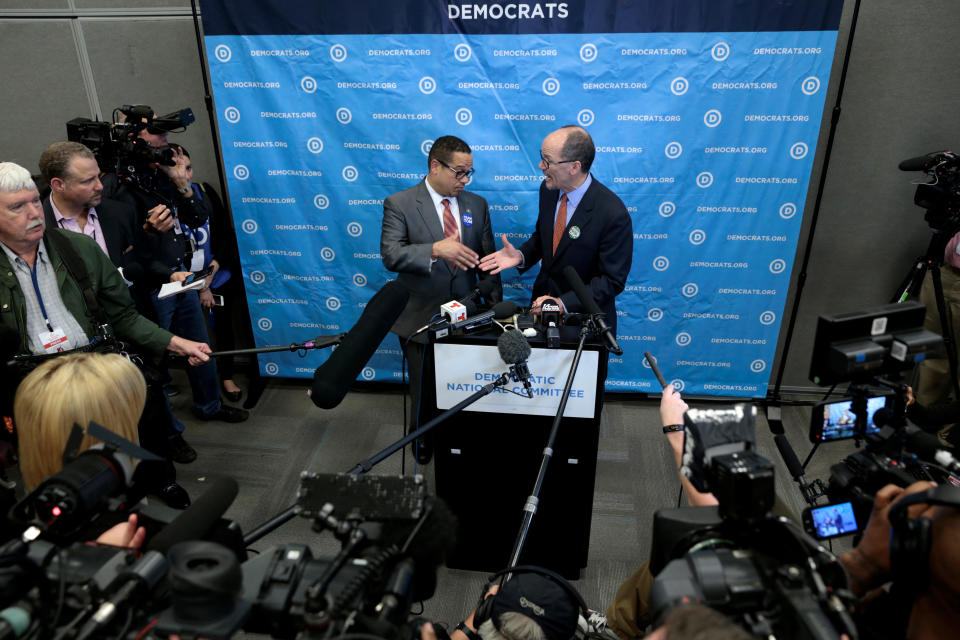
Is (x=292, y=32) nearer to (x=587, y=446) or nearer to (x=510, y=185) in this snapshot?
(x=510, y=185)

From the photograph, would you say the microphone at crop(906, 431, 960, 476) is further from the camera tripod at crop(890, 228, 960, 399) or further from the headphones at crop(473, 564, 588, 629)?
the camera tripod at crop(890, 228, 960, 399)

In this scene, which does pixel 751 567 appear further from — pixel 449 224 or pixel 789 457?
pixel 449 224

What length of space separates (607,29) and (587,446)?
2174mm

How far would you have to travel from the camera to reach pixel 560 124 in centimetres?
333

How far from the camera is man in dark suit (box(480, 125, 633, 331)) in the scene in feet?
9.67

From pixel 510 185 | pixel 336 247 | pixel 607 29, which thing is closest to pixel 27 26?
pixel 336 247

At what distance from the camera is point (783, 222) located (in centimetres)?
338

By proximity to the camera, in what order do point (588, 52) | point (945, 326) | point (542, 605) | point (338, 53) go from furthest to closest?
point (338, 53) → point (588, 52) → point (945, 326) → point (542, 605)

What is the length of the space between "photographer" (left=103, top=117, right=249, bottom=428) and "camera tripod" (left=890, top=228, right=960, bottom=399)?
368 centimetres

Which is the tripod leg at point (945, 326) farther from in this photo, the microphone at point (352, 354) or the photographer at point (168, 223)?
the photographer at point (168, 223)

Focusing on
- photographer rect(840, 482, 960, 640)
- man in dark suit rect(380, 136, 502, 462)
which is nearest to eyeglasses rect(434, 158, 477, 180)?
man in dark suit rect(380, 136, 502, 462)

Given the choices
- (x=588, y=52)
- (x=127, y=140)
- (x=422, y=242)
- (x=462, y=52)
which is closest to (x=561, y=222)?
(x=422, y=242)

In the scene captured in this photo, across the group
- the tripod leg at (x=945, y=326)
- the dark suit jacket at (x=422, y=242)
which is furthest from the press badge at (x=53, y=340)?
the tripod leg at (x=945, y=326)

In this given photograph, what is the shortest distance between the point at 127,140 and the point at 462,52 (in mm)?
1717
